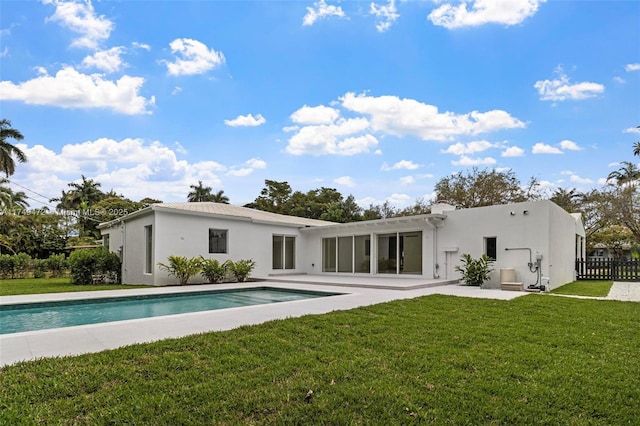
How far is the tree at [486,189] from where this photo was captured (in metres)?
29.7

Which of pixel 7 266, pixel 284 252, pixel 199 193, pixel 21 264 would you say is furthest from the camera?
pixel 199 193

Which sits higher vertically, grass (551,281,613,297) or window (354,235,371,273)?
window (354,235,371,273)

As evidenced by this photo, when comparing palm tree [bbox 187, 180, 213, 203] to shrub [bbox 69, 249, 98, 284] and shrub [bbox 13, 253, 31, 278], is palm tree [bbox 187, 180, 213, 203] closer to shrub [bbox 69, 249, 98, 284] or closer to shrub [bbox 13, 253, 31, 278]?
shrub [bbox 13, 253, 31, 278]

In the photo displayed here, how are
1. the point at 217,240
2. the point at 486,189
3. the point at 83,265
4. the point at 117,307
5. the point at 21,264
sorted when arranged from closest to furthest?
1. the point at 117,307
2. the point at 83,265
3. the point at 217,240
4. the point at 21,264
5. the point at 486,189

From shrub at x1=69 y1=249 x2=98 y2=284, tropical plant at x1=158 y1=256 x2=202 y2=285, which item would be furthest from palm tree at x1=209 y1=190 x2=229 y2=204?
tropical plant at x1=158 y1=256 x2=202 y2=285

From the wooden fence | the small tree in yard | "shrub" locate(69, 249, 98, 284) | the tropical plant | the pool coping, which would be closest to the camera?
the pool coping

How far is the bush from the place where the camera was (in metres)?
16.2

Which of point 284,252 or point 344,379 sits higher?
point 284,252

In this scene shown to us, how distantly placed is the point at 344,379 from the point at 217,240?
45.0 ft

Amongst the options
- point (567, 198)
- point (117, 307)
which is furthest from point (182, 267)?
point (567, 198)

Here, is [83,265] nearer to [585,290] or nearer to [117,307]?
[117,307]

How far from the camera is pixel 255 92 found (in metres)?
16.9

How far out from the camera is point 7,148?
2772 cm

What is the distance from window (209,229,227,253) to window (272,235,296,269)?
3483 millimetres
